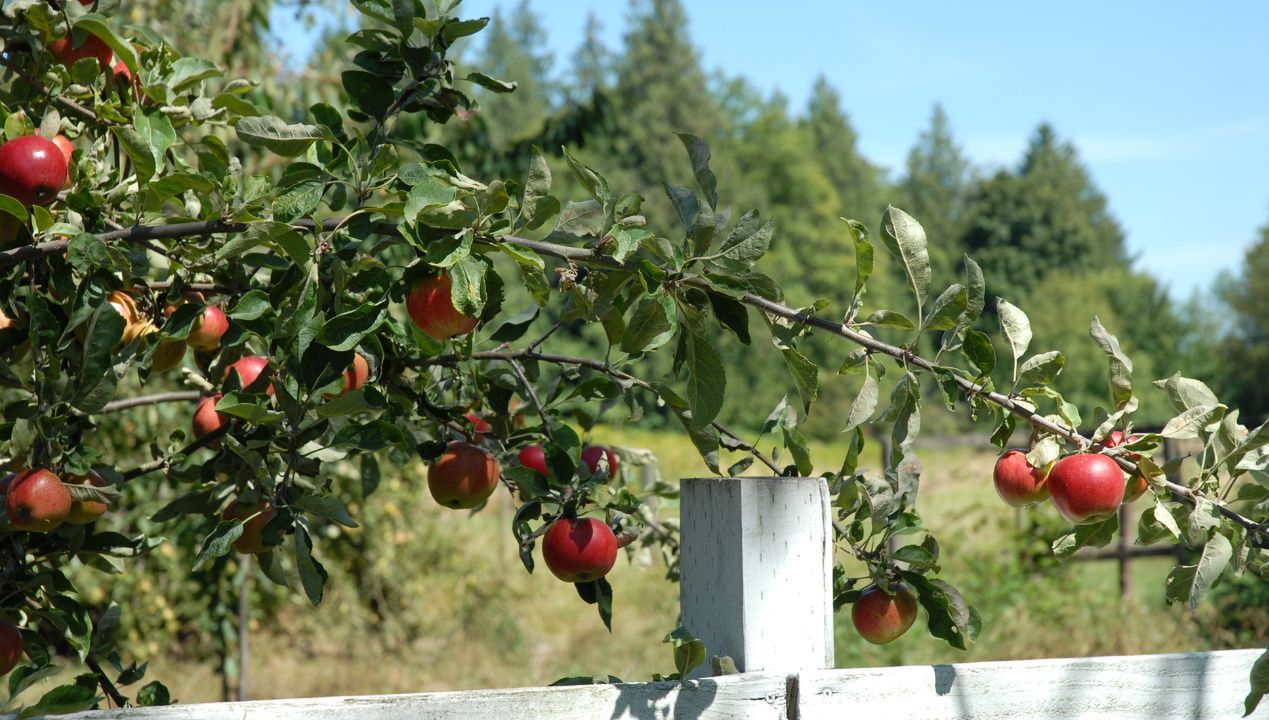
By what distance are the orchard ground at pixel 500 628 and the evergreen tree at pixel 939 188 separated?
32958 millimetres

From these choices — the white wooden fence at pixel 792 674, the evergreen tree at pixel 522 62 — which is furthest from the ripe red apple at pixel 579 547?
the evergreen tree at pixel 522 62

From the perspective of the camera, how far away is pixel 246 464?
1.33 metres

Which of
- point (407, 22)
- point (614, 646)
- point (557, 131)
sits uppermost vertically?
point (557, 131)

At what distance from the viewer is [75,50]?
142 centimetres

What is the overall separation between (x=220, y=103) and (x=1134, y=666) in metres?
1.29

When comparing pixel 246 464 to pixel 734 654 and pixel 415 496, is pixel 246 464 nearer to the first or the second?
pixel 734 654

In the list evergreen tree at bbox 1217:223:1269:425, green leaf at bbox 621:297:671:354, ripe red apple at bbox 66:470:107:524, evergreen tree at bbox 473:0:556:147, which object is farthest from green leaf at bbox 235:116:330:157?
evergreen tree at bbox 473:0:556:147

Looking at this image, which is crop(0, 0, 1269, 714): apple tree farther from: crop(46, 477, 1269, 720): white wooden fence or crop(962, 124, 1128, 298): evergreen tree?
crop(962, 124, 1128, 298): evergreen tree

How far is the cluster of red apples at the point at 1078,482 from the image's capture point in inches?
45.4

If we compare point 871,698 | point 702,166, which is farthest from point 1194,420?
point 702,166

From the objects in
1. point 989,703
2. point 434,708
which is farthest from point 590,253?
point 989,703

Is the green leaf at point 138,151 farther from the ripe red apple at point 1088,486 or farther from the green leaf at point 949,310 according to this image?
the ripe red apple at point 1088,486

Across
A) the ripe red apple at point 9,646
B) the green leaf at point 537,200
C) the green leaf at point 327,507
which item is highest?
the green leaf at point 537,200

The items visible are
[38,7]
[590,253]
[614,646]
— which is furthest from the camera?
[614,646]
